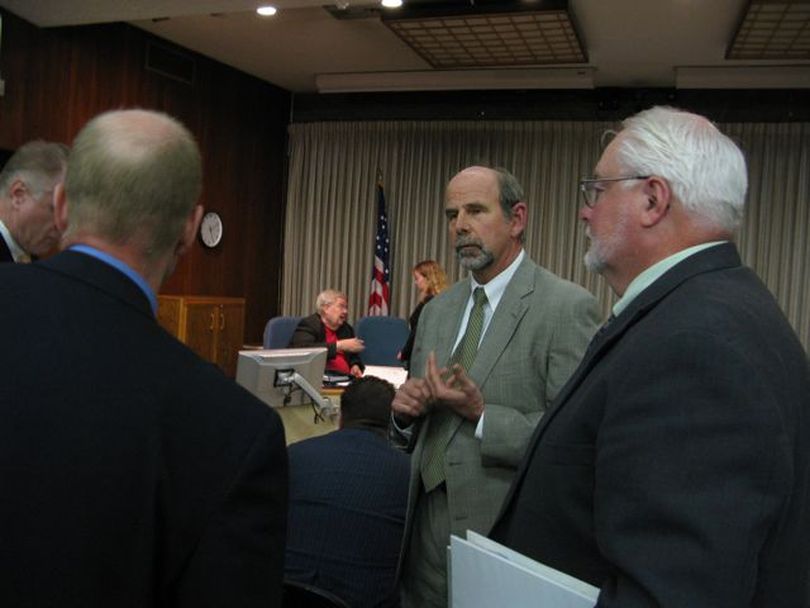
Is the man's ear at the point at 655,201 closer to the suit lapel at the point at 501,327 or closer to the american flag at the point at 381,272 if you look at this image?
the suit lapel at the point at 501,327

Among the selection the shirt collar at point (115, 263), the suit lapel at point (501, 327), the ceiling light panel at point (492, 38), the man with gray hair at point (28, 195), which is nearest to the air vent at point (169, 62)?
the ceiling light panel at point (492, 38)

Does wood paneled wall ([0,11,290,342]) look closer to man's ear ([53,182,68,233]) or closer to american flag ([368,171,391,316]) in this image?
american flag ([368,171,391,316])

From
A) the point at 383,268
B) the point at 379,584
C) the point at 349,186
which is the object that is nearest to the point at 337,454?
the point at 379,584

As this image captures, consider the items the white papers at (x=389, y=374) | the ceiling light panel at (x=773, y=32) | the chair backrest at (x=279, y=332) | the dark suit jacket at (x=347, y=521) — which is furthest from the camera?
the chair backrest at (x=279, y=332)

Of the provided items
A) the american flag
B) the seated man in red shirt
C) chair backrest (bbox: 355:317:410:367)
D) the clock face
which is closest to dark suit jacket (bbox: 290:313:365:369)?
the seated man in red shirt

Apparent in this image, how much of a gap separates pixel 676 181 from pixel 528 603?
0.65 m

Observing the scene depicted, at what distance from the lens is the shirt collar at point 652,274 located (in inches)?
Answer: 44.6

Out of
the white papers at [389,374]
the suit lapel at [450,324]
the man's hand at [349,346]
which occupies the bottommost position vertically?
the white papers at [389,374]

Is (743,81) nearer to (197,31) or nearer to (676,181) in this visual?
(197,31)

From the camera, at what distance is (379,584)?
7.23ft

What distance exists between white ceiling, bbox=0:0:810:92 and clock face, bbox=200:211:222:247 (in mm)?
1523

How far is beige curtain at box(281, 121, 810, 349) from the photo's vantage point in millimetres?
7227

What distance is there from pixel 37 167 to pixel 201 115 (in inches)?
205

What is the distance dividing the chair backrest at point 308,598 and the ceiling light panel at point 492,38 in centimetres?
452
